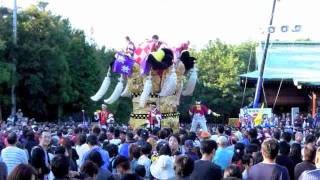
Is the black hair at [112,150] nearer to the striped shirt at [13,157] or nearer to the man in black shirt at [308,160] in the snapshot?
the striped shirt at [13,157]

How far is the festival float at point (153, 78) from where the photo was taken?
62.7 feet

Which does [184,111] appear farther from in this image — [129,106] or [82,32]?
[82,32]

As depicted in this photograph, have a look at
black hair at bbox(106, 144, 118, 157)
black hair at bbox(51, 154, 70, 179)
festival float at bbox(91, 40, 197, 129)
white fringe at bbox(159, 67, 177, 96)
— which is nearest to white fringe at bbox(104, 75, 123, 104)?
festival float at bbox(91, 40, 197, 129)

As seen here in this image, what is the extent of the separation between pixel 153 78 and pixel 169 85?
86 cm

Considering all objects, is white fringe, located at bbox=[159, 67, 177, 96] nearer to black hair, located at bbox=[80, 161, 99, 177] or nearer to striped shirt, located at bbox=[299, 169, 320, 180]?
black hair, located at bbox=[80, 161, 99, 177]

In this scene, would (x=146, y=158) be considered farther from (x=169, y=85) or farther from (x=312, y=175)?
(x=169, y=85)

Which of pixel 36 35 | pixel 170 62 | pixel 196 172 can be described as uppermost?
pixel 36 35

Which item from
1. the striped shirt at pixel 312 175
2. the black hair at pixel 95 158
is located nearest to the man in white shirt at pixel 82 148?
the black hair at pixel 95 158

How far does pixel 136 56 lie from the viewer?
65.3 ft

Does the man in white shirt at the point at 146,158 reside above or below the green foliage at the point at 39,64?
below


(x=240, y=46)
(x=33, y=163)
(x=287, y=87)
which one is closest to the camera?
(x=33, y=163)

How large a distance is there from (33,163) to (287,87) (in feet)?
78.8

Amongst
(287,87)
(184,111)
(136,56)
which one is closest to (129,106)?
(184,111)

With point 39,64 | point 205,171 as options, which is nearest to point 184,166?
point 205,171
